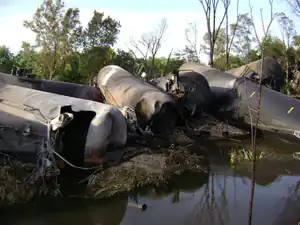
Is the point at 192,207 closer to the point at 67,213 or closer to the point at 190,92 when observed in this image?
the point at 67,213

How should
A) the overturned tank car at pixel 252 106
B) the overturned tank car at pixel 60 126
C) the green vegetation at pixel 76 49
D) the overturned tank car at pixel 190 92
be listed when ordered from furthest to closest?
the green vegetation at pixel 76 49 → the overturned tank car at pixel 190 92 → the overturned tank car at pixel 252 106 → the overturned tank car at pixel 60 126

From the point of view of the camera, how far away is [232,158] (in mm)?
7949

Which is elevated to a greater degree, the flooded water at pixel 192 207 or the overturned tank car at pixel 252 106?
the overturned tank car at pixel 252 106

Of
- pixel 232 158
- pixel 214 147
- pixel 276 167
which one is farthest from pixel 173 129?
pixel 276 167

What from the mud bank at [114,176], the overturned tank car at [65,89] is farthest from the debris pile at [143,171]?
the overturned tank car at [65,89]

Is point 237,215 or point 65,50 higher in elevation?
point 65,50

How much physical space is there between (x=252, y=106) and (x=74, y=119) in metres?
6.00

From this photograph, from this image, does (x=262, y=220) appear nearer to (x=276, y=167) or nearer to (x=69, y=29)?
(x=276, y=167)

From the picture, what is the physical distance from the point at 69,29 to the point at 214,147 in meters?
22.4

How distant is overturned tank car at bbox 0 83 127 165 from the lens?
19.3 ft

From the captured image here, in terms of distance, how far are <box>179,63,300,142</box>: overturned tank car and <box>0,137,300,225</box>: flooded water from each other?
3327mm

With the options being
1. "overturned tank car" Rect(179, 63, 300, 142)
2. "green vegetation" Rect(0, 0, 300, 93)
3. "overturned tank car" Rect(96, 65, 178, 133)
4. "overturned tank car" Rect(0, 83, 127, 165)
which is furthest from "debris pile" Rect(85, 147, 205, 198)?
"green vegetation" Rect(0, 0, 300, 93)

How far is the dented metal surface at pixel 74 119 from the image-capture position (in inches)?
239

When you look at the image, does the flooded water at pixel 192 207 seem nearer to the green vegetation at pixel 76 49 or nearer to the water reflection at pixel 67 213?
the water reflection at pixel 67 213
